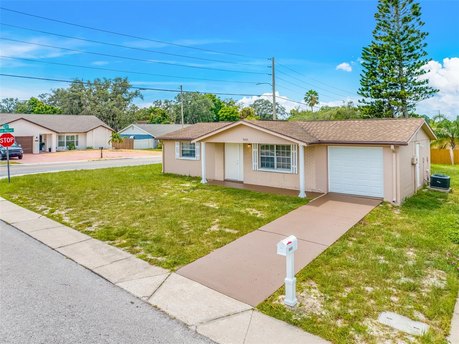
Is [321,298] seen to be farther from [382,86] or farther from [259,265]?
[382,86]

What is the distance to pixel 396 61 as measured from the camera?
28.1m

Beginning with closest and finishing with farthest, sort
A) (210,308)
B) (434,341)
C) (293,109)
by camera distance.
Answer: (434,341) → (210,308) → (293,109)

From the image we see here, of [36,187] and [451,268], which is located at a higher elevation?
[36,187]

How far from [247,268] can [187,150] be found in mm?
12459

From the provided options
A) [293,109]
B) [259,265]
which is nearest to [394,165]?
[259,265]

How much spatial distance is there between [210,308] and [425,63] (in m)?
30.8

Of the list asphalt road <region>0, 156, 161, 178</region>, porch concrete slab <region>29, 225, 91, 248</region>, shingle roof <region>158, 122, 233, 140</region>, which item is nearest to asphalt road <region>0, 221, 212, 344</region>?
porch concrete slab <region>29, 225, 91, 248</region>

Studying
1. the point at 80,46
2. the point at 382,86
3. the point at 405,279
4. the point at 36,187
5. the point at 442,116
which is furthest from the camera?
the point at 382,86

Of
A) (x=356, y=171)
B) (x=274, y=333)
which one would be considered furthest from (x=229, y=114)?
(x=274, y=333)

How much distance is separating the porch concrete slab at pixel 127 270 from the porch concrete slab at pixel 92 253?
243mm

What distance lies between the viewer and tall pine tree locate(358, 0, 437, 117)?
27.3 m

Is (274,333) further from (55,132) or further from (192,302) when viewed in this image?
(55,132)

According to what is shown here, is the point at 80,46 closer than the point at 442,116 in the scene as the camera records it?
Yes

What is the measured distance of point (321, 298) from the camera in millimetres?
4883
